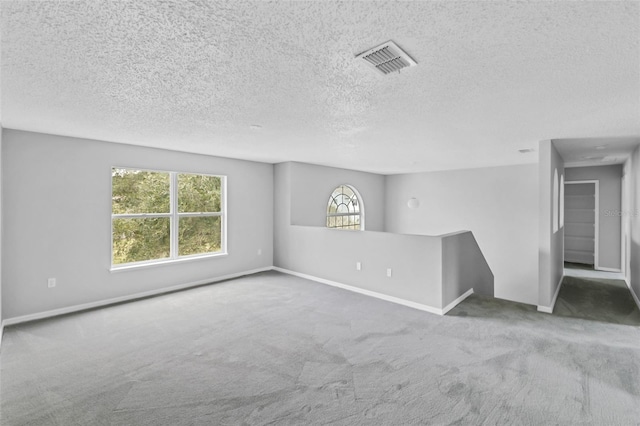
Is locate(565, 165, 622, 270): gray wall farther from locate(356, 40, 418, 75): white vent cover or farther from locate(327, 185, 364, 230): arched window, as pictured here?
locate(356, 40, 418, 75): white vent cover

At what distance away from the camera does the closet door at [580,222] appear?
7.59 meters

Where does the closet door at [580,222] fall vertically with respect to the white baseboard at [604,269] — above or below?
above

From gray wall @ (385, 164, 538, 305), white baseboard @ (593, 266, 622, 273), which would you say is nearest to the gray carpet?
gray wall @ (385, 164, 538, 305)

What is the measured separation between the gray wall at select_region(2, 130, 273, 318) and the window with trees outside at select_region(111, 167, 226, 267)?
0.69 feet

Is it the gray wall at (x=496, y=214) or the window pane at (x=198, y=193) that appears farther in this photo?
the gray wall at (x=496, y=214)

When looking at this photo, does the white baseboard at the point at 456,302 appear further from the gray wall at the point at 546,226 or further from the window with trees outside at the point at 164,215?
the window with trees outside at the point at 164,215

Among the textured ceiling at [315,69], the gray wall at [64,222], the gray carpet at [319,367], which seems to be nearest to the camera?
the textured ceiling at [315,69]

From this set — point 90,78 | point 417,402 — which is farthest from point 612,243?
point 90,78

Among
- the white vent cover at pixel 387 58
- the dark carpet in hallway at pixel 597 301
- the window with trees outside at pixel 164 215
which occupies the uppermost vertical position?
the white vent cover at pixel 387 58

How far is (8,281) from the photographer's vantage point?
360 centimetres

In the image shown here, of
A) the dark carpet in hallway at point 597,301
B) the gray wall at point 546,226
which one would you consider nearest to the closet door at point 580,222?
the dark carpet in hallway at point 597,301

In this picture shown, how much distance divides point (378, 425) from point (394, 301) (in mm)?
2531

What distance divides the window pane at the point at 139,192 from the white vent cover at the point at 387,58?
13.8 ft

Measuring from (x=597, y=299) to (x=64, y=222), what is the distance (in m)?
7.70
